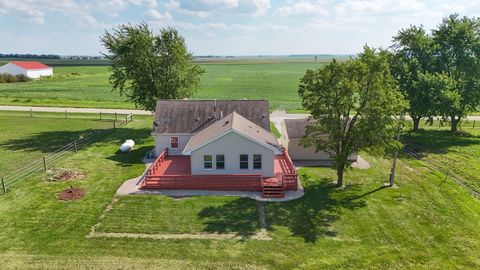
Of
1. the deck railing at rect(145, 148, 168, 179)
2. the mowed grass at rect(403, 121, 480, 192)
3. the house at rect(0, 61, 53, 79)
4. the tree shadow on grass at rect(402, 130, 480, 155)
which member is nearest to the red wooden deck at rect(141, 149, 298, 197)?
the deck railing at rect(145, 148, 168, 179)

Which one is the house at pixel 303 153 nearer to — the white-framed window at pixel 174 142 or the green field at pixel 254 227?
the green field at pixel 254 227

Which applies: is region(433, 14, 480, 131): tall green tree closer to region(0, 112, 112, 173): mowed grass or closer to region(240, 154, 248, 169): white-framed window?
region(240, 154, 248, 169): white-framed window

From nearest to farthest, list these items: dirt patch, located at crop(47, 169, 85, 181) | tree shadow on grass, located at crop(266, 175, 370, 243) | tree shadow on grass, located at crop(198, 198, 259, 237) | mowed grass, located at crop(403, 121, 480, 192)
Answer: tree shadow on grass, located at crop(198, 198, 259, 237)
tree shadow on grass, located at crop(266, 175, 370, 243)
dirt patch, located at crop(47, 169, 85, 181)
mowed grass, located at crop(403, 121, 480, 192)

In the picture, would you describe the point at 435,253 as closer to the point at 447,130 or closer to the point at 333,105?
the point at 333,105

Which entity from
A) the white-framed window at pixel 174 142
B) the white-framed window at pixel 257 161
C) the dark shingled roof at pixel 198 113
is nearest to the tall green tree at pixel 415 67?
the dark shingled roof at pixel 198 113

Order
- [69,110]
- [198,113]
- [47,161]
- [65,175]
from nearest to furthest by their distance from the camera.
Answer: [65,175] < [47,161] < [198,113] < [69,110]

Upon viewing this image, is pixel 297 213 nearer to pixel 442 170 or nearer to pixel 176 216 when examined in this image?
pixel 176 216

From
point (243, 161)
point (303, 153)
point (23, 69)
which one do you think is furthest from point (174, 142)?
point (23, 69)
